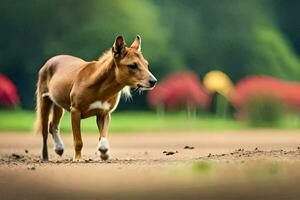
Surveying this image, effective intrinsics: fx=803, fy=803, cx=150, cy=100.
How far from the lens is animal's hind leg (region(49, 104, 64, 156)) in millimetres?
10195

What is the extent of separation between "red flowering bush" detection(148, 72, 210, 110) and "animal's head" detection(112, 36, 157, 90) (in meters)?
8.59

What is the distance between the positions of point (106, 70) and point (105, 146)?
2.85ft

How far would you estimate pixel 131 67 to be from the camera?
352 inches

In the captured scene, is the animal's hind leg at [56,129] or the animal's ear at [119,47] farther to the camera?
the animal's hind leg at [56,129]

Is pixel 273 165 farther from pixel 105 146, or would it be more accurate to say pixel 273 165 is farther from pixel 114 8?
pixel 114 8

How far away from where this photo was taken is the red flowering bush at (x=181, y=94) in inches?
699

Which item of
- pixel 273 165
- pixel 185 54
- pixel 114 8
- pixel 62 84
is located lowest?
pixel 273 165

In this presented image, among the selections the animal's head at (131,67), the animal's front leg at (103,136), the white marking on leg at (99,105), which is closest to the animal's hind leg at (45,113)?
the animal's front leg at (103,136)

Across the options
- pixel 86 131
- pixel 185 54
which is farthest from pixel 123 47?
pixel 185 54

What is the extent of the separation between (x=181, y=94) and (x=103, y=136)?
865cm

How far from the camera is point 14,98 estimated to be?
18328mm

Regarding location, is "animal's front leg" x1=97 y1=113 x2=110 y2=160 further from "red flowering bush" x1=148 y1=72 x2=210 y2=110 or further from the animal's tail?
"red flowering bush" x1=148 y1=72 x2=210 y2=110

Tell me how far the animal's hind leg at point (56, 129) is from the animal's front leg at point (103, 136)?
1033mm

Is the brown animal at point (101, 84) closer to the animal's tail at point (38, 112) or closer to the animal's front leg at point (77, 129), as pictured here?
the animal's front leg at point (77, 129)
